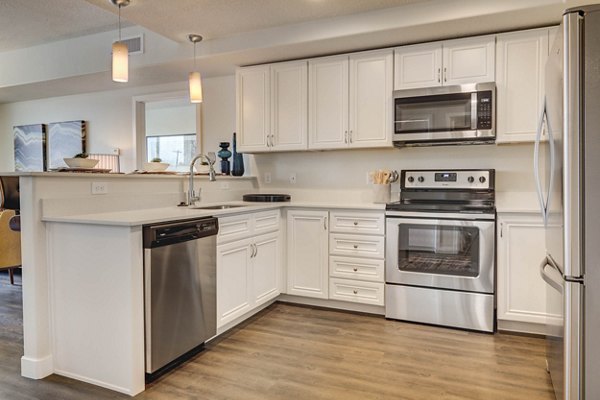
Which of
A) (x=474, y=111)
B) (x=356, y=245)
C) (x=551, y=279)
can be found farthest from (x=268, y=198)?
(x=551, y=279)

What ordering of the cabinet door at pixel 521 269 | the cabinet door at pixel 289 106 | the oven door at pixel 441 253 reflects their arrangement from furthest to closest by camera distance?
the cabinet door at pixel 289 106 → the oven door at pixel 441 253 → the cabinet door at pixel 521 269

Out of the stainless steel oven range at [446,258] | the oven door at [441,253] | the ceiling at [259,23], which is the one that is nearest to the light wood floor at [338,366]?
the stainless steel oven range at [446,258]

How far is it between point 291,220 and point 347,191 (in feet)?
2.27

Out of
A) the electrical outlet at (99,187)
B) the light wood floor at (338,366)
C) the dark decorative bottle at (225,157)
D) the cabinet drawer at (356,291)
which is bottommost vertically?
the light wood floor at (338,366)

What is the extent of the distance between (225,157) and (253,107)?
23.9 inches

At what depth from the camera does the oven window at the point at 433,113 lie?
3.16m

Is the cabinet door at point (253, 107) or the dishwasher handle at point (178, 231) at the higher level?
the cabinet door at point (253, 107)

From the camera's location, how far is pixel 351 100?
3559mm

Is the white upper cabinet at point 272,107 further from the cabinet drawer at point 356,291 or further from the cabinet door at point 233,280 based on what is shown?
the cabinet drawer at point 356,291

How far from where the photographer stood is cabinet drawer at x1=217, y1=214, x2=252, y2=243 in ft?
9.14

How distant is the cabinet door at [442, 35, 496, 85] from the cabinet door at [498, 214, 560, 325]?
1.10 meters

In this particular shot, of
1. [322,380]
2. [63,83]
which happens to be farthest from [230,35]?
[322,380]

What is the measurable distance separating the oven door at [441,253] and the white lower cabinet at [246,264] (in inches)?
37.4

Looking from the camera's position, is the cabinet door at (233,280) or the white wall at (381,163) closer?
the cabinet door at (233,280)
